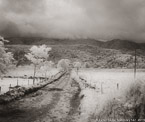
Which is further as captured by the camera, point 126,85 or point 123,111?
point 126,85

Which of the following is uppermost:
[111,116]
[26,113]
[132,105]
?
[132,105]

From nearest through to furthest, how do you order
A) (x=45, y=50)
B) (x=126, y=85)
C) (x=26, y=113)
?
(x=126, y=85) < (x=26, y=113) < (x=45, y=50)

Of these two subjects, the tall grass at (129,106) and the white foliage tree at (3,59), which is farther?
the white foliage tree at (3,59)

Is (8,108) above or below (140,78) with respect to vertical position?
below

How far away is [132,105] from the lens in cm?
930

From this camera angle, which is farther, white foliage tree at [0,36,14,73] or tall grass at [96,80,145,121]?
white foliage tree at [0,36,14,73]

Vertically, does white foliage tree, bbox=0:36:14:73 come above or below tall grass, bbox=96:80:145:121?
above

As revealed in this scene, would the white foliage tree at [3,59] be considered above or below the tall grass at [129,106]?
above

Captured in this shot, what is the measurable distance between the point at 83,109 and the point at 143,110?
747cm

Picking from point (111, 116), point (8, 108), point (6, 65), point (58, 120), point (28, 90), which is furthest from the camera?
point (28, 90)

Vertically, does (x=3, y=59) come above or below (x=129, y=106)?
above

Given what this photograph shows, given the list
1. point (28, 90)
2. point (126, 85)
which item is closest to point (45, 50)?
point (28, 90)

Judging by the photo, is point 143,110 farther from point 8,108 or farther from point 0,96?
point 0,96

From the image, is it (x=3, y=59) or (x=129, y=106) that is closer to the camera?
(x=129, y=106)
